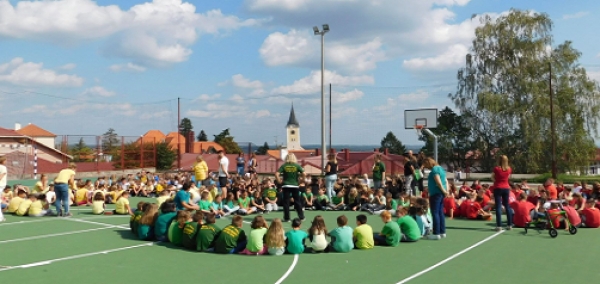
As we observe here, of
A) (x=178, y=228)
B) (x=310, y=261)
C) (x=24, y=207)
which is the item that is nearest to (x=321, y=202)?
(x=178, y=228)

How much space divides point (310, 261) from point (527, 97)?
112 feet

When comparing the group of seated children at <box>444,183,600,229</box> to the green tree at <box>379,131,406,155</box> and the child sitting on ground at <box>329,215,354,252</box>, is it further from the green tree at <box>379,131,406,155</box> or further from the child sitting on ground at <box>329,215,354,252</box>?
the green tree at <box>379,131,406,155</box>

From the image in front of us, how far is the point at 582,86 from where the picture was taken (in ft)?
126

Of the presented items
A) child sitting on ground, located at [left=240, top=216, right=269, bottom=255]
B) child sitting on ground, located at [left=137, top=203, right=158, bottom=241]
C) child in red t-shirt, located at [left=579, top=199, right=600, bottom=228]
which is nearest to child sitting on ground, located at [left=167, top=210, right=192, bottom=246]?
child sitting on ground, located at [left=137, top=203, right=158, bottom=241]

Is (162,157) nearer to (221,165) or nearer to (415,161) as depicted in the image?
(221,165)

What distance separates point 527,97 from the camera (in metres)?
38.6

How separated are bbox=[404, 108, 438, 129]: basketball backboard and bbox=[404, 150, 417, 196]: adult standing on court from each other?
9.34 metres

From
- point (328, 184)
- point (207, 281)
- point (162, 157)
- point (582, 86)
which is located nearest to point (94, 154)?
point (162, 157)

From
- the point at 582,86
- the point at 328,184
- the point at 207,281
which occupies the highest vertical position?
the point at 582,86

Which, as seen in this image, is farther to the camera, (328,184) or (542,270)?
(328,184)

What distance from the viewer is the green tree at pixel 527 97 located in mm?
37938

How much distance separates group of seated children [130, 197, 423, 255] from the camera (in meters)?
9.46

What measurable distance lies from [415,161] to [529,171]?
2436 centimetres

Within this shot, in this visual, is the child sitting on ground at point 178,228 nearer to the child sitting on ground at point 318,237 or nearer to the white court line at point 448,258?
the child sitting on ground at point 318,237
